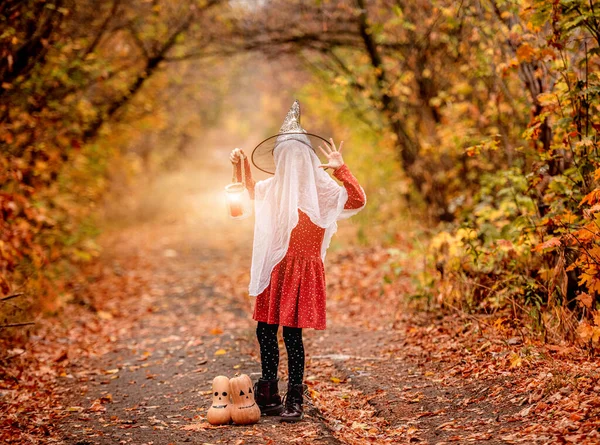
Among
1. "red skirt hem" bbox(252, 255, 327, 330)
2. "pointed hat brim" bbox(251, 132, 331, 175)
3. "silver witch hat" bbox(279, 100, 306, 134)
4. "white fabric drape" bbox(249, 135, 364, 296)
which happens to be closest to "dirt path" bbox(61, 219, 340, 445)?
"red skirt hem" bbox(252, 255, 327, 330)

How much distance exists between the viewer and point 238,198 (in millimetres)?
4703

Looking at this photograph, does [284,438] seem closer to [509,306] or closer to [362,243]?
[509,306]

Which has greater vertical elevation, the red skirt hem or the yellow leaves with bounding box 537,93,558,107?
the yellow leaves with bounding box 537,93,558,107

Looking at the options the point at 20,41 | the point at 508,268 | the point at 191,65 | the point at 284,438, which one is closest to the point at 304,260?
the point at 284,438

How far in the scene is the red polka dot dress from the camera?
14.4 feet

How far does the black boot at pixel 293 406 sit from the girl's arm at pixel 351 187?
1.41m

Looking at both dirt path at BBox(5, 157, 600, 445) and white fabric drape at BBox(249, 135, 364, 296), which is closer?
dirt path at BBox(5, 157, 600, 445)

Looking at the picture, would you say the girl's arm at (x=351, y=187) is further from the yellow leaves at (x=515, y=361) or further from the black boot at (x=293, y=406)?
the yellow leaves at (x=515, y=361)

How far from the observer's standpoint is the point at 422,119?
11.5 metres

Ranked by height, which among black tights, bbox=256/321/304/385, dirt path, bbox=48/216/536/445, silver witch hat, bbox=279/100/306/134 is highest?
silver witch hat, bbox=279/100/306/134

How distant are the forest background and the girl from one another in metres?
1.77

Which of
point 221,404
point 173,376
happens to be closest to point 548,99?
point 221,404

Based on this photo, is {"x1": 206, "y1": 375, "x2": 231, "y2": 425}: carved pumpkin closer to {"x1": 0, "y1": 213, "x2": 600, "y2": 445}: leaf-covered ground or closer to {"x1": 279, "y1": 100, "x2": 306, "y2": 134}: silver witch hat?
{"x1": 0, "y1": 213, "x2": 600, "y2": 445}: leaf-covered ground

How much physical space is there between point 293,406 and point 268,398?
28 centimetres
